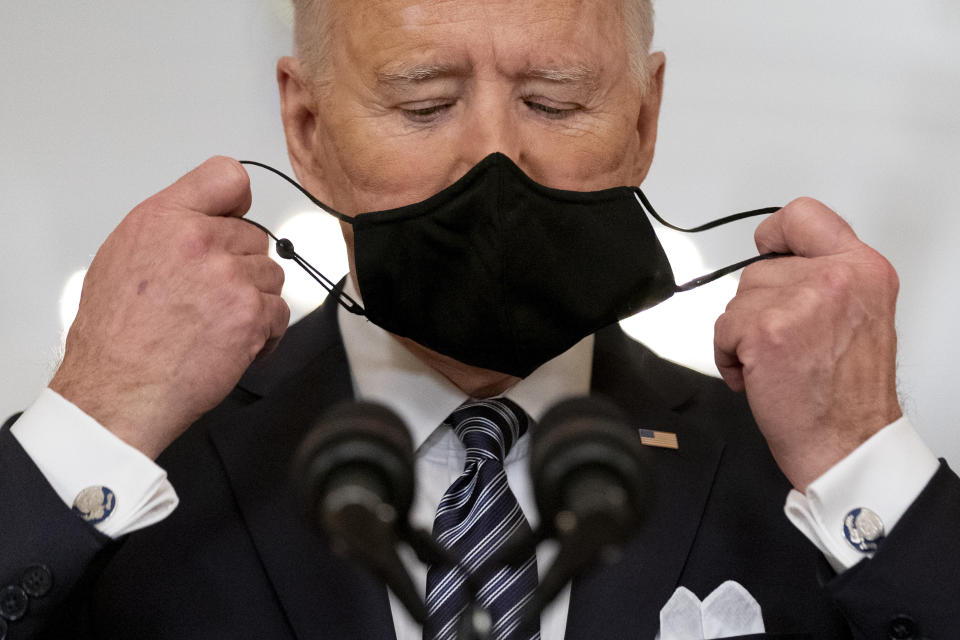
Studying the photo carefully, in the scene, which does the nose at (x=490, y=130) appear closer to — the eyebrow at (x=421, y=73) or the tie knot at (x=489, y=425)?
the eyebrow at (x=421, y=73)

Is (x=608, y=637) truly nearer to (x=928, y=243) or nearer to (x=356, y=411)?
(x=356, y=411)

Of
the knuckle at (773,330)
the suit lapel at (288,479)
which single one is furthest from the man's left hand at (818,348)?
the suit lapel at (288,479)

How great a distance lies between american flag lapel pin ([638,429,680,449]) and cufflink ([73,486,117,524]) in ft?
2.64

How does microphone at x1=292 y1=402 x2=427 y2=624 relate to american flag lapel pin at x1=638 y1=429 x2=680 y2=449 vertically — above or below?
above

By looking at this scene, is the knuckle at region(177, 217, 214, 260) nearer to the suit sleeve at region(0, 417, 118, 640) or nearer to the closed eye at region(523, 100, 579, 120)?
the suit sleeve at region(0, 417, 118, 640)

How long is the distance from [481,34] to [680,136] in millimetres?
1026

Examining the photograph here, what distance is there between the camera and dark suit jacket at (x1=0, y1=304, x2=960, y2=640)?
1.48 metres

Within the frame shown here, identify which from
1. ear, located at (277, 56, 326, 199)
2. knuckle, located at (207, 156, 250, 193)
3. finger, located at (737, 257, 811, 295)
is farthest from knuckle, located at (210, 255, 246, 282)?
finger, located at (737, 257, 811, 295)

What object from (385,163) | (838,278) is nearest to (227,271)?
(385,163)

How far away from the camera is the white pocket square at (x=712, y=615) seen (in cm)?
167

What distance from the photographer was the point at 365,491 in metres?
1.12

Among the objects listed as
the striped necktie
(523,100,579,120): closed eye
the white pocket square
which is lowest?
the white pocket square

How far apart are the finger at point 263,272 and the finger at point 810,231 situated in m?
0.71

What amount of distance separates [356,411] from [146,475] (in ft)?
1.48
